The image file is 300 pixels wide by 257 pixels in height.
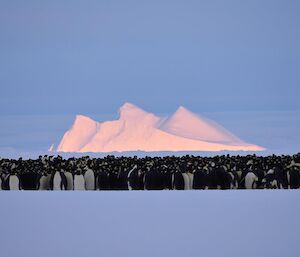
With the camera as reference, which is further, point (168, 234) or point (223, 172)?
point (223, 172)

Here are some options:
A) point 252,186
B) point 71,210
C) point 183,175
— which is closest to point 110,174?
point 183,175

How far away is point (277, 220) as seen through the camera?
56.5ft

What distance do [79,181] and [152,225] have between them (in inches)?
368

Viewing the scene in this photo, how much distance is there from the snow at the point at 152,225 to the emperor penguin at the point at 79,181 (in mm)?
3004

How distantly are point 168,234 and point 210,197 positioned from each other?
6.42 metres

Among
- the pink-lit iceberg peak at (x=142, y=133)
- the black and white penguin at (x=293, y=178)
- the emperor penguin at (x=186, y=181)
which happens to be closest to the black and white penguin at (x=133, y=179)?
the emperor penguin at (x=186, y=181)

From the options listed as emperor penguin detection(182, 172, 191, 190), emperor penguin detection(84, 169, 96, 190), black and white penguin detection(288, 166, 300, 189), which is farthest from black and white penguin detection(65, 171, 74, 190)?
black and white penguin detection(288, 166, 300, 189)

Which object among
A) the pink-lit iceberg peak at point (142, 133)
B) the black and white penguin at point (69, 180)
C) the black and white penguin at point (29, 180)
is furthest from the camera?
the pink-lit iceberg peak at point (142, 133)

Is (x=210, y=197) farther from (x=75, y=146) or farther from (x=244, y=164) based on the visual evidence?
(x=75, y=146)

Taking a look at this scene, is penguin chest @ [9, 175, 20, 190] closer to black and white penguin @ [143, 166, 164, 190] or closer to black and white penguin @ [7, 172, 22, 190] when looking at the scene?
black and white penguin @ [7, 172, 22, 190]

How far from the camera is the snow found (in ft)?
47.0

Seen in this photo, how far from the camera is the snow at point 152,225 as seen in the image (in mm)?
14328

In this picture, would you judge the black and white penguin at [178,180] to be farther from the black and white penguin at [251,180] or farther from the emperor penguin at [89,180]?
the emperor penguin at [89,180]

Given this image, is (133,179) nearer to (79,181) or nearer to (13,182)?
(79,181)
